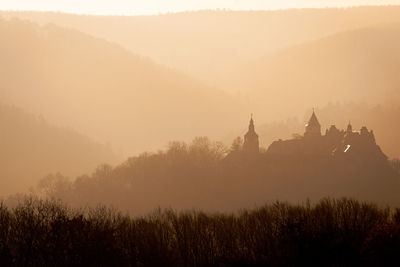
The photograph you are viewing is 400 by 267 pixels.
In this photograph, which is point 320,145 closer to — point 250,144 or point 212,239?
point 250,144

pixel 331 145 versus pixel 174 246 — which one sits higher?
pixel 331 145

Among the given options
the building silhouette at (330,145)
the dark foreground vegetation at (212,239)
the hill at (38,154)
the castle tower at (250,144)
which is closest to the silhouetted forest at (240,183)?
the building silhouette at (330,145)

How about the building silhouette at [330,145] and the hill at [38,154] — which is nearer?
the building silhouette at [330,145]

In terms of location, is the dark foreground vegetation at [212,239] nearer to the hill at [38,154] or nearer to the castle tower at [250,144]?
the castle tower at [250,144]

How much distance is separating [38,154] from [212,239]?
151m

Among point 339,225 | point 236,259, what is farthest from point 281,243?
point 339,225

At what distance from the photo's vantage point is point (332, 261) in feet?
103

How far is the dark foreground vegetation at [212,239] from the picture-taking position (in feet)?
102

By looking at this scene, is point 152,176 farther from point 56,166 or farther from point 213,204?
point 56,166

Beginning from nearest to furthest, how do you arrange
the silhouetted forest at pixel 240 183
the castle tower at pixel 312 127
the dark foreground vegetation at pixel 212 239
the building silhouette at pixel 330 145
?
the dark foreground vegetation at pixel 212 239, the silhouetted forest at pixel 240 183, the building silhouette at pixel 330 145, the castle tower at pixel 312 127

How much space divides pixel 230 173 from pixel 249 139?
248 inches

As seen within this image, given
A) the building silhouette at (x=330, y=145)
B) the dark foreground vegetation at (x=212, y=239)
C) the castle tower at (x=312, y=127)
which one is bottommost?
the dark foreground vegetation at (x=212, y=239)

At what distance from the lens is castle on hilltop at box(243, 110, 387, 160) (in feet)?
334

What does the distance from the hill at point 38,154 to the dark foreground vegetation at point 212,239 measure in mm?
122415
